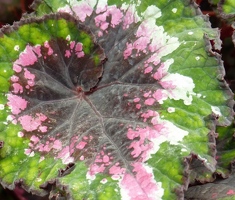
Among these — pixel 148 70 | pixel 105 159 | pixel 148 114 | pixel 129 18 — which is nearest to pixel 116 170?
pixel 105 159

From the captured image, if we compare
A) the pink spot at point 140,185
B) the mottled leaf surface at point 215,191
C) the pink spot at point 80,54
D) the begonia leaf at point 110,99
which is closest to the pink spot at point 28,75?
the begonia leaf at point 110,99

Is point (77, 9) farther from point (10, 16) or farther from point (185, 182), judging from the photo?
point (185, 182)

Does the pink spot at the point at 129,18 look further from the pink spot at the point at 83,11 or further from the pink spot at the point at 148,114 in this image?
the pink spot at the point at 148,114

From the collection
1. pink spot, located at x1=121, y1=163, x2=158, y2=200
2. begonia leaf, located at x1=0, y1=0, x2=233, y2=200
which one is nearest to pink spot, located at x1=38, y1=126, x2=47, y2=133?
begonia leaf, located at x1=0, y1=0, x2=233, y2=200

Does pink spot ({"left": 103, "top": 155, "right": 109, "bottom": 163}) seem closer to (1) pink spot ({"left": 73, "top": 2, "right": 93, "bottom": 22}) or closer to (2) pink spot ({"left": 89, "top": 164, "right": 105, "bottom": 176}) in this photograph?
(2) pink spot ({"left": 89, "top": 164, "right": 105, "bottom": 176})

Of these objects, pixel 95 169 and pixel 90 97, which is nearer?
pixel 95 169

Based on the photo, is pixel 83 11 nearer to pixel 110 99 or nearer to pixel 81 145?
pixel 110 99

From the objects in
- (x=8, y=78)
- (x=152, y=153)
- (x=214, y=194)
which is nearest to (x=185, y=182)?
(x=152, y=153)
